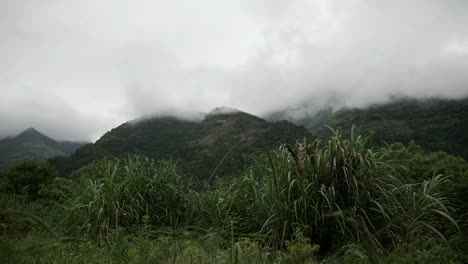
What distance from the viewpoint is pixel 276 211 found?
417 cm

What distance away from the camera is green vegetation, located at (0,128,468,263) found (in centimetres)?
294

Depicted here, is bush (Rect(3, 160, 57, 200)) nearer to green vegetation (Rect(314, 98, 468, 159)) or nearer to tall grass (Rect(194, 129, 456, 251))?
tall grass (Rect(194, 129, 456, 251))

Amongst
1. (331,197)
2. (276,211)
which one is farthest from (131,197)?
(331,197)

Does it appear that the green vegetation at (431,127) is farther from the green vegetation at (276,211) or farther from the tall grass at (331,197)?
the tall grass at (331,197)

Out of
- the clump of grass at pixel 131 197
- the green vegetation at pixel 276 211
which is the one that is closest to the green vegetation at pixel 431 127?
the clump of grass at pixel 131 197

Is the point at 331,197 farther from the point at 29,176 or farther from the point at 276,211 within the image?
the point at 29,176

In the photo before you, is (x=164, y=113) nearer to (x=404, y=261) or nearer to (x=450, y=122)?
(x=450, y=122)

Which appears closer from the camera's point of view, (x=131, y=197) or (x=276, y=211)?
(x=276, y=211)

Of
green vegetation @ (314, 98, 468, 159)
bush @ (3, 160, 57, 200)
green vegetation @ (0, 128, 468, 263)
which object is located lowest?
green vegetation @ (0, 128, 468, 263)

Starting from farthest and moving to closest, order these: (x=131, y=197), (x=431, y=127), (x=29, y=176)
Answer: (x=431, y=127), (x=29, y=176), (x=131, y=197)

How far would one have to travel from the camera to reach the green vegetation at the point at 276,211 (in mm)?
2938

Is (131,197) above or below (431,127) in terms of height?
below

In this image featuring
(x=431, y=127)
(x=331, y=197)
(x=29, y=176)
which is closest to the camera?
(x=331, y=197)

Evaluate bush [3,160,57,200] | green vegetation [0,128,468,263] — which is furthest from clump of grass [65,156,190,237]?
bush [3,160,57,200]
